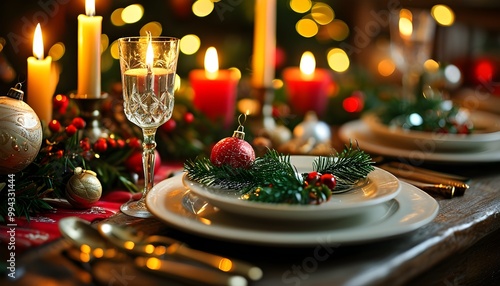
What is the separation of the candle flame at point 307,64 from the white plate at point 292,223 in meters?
0.78

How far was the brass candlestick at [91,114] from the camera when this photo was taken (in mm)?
1081

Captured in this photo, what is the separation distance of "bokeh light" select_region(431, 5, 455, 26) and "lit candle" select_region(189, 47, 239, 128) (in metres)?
1.97

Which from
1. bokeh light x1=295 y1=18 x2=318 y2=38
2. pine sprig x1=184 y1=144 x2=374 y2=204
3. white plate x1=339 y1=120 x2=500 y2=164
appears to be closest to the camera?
pine sprig x1=184 y1=144 x2=374 y2=204

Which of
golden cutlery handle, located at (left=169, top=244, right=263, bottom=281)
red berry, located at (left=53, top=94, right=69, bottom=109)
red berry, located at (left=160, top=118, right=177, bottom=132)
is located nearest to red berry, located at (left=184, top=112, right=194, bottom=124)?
red berry, located at (left=160, top=118, right=177, bottom=132)

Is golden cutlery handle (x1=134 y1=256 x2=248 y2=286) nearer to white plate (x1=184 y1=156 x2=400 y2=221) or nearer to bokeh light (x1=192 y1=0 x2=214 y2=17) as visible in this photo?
white plate (x1=184 y1=156 x2=400 y2=221)

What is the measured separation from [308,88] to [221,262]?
1.00 metres

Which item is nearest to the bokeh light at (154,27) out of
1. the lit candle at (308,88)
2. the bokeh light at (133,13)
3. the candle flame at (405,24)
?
the bokeh light at (133,13)

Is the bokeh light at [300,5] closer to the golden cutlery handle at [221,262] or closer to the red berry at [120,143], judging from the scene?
the red berry at [120,143]

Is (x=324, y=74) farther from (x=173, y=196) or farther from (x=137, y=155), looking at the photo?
(x=173, y=196)

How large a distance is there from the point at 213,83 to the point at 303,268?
32.1 inches

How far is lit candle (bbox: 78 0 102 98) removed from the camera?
1.06 metres

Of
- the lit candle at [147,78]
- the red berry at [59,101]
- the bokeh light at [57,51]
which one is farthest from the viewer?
the bokeh light at [57,51]

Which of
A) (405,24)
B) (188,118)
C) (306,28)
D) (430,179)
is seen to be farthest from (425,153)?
(306,28)

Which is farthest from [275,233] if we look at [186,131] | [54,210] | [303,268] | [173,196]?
[186,131]
